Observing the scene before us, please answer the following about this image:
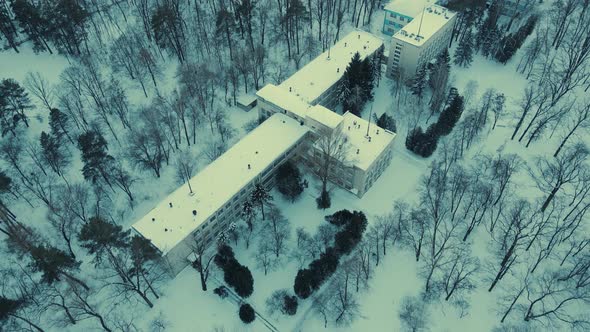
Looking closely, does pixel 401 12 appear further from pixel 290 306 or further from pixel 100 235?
pixel 100 235

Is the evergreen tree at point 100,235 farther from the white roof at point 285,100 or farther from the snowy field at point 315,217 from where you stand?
the white roof at point 285,100

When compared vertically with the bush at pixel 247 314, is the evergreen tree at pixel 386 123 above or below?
above

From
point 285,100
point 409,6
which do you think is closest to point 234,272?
point 285,100

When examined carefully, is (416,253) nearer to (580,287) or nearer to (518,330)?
(518,330)

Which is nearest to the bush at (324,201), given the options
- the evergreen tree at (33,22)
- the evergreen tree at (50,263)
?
the evergreen tree at (50,263)

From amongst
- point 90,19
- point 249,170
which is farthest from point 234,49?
point 249,170
